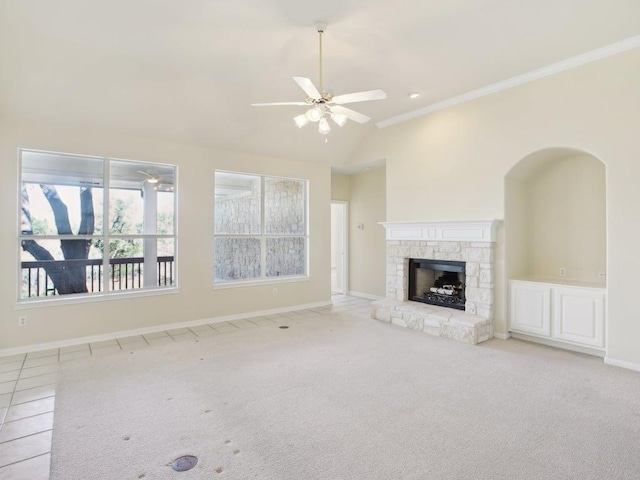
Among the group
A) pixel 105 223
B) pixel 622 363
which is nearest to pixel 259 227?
pixel 105 223

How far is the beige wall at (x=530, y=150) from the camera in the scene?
3.79 metres

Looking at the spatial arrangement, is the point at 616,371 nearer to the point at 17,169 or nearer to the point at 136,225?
the point at 136,225

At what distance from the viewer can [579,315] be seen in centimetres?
422

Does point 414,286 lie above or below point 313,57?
below

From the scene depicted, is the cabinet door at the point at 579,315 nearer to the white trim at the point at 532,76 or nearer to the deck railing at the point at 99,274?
the white trim at the point at 532,76

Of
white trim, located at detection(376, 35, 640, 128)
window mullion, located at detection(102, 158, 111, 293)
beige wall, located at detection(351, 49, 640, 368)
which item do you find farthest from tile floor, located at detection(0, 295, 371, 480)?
white trim, located at detection(376, 35, 640, 128)

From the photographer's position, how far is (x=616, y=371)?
3.71 meters

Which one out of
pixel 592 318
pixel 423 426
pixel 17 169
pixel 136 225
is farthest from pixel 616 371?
pixel 17 169

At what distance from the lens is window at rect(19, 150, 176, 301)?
4.54 metres

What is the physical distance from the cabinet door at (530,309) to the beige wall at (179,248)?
11.5 feet

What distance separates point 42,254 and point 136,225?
46.3 inches

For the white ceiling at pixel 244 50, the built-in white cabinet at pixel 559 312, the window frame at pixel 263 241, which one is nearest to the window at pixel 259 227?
the window frame at pixel 263 241

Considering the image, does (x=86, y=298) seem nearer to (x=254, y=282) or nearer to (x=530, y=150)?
(x=254, y=282)

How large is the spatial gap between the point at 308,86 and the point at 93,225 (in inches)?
147
